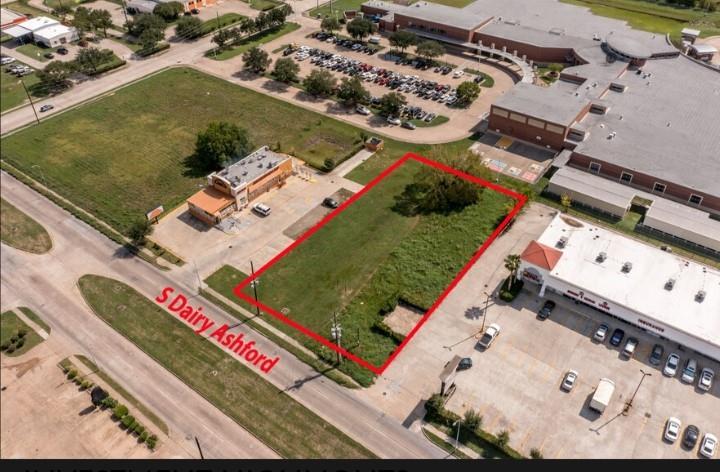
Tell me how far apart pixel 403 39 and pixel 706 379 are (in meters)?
108

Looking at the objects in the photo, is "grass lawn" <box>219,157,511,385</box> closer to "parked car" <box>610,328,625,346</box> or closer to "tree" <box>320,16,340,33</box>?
"parked car" <box>610,328,625,346</box>

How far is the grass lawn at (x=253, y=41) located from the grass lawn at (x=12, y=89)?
149 ft

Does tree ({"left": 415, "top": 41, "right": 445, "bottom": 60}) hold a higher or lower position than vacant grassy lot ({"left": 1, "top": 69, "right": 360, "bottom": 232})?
higher

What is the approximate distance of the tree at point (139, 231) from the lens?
84062 millimetres

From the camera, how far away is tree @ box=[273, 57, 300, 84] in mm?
129625

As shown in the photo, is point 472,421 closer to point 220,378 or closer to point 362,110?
point 220,378

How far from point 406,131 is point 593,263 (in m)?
52.5

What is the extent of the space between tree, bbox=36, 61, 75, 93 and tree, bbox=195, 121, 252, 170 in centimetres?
5311

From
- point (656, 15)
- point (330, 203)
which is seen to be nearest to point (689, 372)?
point (330, 203)

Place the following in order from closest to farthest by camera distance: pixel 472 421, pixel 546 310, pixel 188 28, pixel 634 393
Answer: pixel 472 421 → pixel 634 393 → pixel 546 310 → pixel 188 28

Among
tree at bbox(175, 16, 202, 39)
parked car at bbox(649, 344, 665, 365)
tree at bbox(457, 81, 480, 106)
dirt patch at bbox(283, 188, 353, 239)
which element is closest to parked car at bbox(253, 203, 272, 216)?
dirt patch at bbox(283, 188, 353, 239)

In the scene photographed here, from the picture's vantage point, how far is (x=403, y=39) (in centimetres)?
14000

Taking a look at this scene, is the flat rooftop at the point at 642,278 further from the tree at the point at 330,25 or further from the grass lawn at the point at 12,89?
the grass lawn at the point at 12,89

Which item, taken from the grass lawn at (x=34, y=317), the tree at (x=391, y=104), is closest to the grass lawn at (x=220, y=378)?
the grass lawn at (x=34, y=317)
